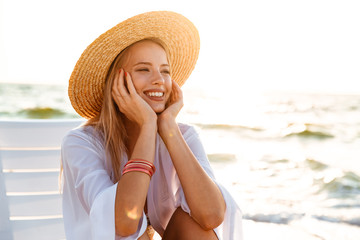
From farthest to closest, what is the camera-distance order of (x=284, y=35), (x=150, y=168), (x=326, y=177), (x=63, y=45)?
(x=284, y=35)
(x=63, y=45)
(x=326, y=177)
(x=150, y=168)

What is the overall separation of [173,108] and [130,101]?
28 centimetres

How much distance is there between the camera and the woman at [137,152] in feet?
5.91

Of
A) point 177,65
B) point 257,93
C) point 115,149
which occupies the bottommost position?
point 257,93

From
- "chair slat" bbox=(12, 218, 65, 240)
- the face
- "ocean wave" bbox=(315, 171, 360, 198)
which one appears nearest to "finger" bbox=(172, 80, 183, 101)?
the face

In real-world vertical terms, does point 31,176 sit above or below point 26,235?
above

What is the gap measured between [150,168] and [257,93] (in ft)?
78.2

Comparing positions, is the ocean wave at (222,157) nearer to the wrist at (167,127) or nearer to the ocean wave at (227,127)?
the ocean wave at (227,127)

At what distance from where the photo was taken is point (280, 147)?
12602 mm

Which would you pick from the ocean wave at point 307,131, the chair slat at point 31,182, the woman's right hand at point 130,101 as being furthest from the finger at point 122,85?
the ocean wave at point 307,131

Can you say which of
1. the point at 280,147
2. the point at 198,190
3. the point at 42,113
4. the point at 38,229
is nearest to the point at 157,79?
the point at 198,190

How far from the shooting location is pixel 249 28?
1046 inches

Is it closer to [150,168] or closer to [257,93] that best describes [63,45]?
[257,93]

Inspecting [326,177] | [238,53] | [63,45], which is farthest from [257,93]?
[326,177]

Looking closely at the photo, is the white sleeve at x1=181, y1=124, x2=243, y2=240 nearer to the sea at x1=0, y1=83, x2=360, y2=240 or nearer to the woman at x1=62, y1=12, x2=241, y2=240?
the woman at x1=62, y1=12, x2=241, y2=240
